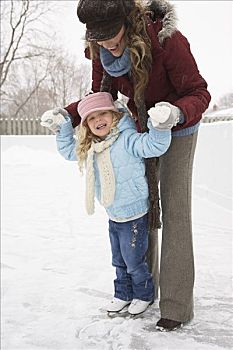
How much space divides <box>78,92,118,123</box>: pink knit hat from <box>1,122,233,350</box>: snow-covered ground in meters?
0.50

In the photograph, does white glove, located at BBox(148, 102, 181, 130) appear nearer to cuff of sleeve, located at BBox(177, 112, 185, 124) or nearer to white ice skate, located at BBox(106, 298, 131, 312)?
cuff of sleeve, located at BBox(177, 112, 185, 124)

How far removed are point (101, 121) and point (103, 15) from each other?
311 millimetres

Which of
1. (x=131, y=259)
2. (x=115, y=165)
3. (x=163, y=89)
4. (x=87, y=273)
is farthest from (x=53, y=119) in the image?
(x=87, y=273)

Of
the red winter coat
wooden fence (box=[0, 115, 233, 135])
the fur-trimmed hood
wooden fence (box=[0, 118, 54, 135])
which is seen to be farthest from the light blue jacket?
wooden fence (box=[0, 118, 54, 135])

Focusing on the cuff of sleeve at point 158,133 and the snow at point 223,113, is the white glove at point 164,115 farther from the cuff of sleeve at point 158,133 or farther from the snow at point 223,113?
the snow at point 223,113

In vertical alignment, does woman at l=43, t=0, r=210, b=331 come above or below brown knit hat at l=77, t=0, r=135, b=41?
below

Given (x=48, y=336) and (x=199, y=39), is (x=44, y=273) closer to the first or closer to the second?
(x=48, y=336)

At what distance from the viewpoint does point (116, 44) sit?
1.39 m

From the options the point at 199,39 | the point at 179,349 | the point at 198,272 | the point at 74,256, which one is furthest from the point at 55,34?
the point at 179,349

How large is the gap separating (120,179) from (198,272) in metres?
0.73

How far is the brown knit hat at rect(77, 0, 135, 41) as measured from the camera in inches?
52.1

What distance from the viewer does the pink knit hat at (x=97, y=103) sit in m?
1.50

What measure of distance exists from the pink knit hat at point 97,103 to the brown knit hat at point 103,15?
187 mm

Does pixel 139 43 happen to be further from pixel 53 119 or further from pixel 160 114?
pixel 53 119
